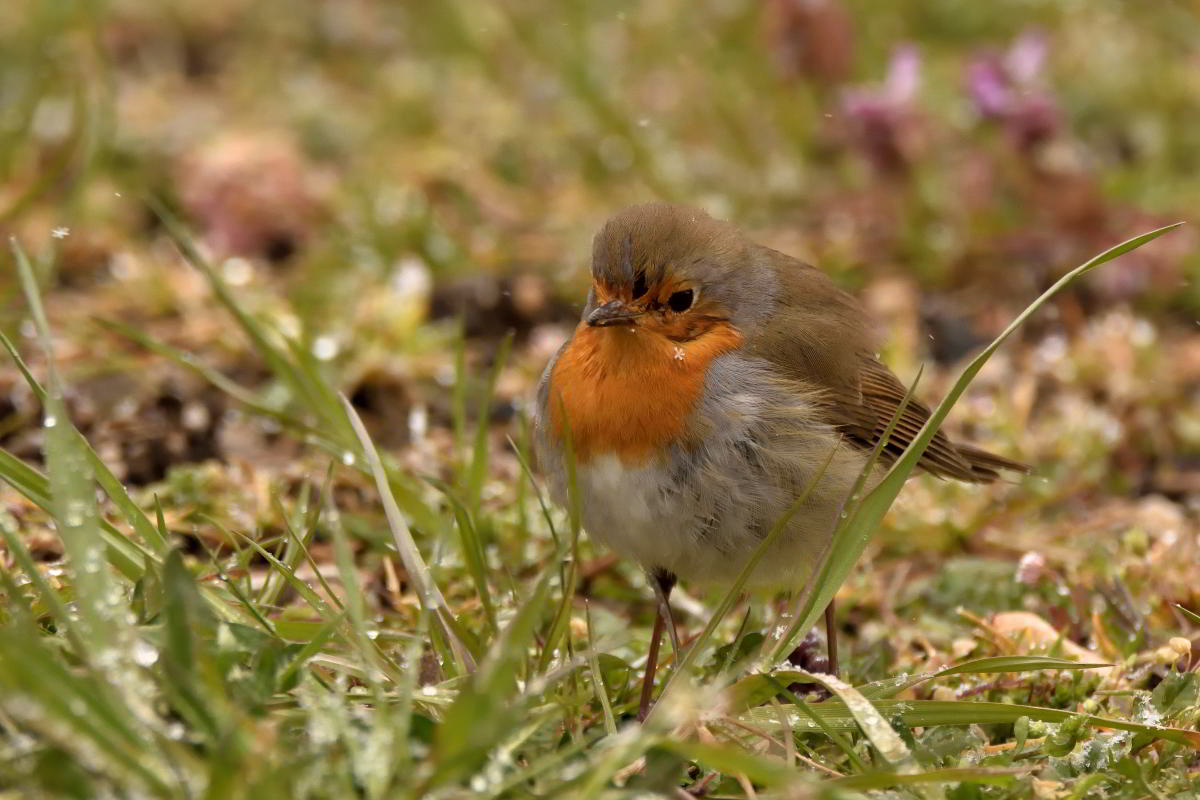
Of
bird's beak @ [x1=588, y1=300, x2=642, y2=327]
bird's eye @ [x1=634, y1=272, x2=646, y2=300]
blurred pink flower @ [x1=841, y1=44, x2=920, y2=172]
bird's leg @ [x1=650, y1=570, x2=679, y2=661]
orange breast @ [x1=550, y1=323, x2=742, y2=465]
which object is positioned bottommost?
bird's leg @ [x1=650, y1=570, x2=679, y2=661]

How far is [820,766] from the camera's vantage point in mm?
2574

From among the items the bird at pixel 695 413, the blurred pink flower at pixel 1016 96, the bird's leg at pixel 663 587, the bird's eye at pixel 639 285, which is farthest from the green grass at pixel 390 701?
the blurred pink flower at pixel 1016 96

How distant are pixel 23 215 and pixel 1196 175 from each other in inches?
177

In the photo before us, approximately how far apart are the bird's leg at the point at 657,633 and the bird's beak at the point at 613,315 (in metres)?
0.56

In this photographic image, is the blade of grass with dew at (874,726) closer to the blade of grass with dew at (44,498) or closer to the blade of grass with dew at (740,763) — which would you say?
the blade of grass with dew at (740,763)

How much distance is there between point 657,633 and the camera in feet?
9.95

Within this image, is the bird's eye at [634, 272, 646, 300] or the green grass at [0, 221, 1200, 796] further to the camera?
the bird's eye at [634, 272, 646, 300]

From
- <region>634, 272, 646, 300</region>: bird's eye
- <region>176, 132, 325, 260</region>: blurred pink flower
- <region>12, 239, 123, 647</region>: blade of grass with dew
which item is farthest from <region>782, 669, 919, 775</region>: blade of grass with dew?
<region>176, 132, 325, 260</region>: blurred pink flower

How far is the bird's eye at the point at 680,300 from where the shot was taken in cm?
326

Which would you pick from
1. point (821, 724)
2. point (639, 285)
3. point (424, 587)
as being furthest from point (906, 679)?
point (639, 285)

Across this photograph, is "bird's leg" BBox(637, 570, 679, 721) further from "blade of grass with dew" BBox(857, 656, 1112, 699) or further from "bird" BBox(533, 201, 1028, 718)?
"blade of grass with dew" BBox(857, 656, 1112, 699)

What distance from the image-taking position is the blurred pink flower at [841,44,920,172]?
5383mm

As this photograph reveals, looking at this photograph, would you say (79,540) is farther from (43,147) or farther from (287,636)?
(43,147)

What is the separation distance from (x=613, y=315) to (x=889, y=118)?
8.52 feet
